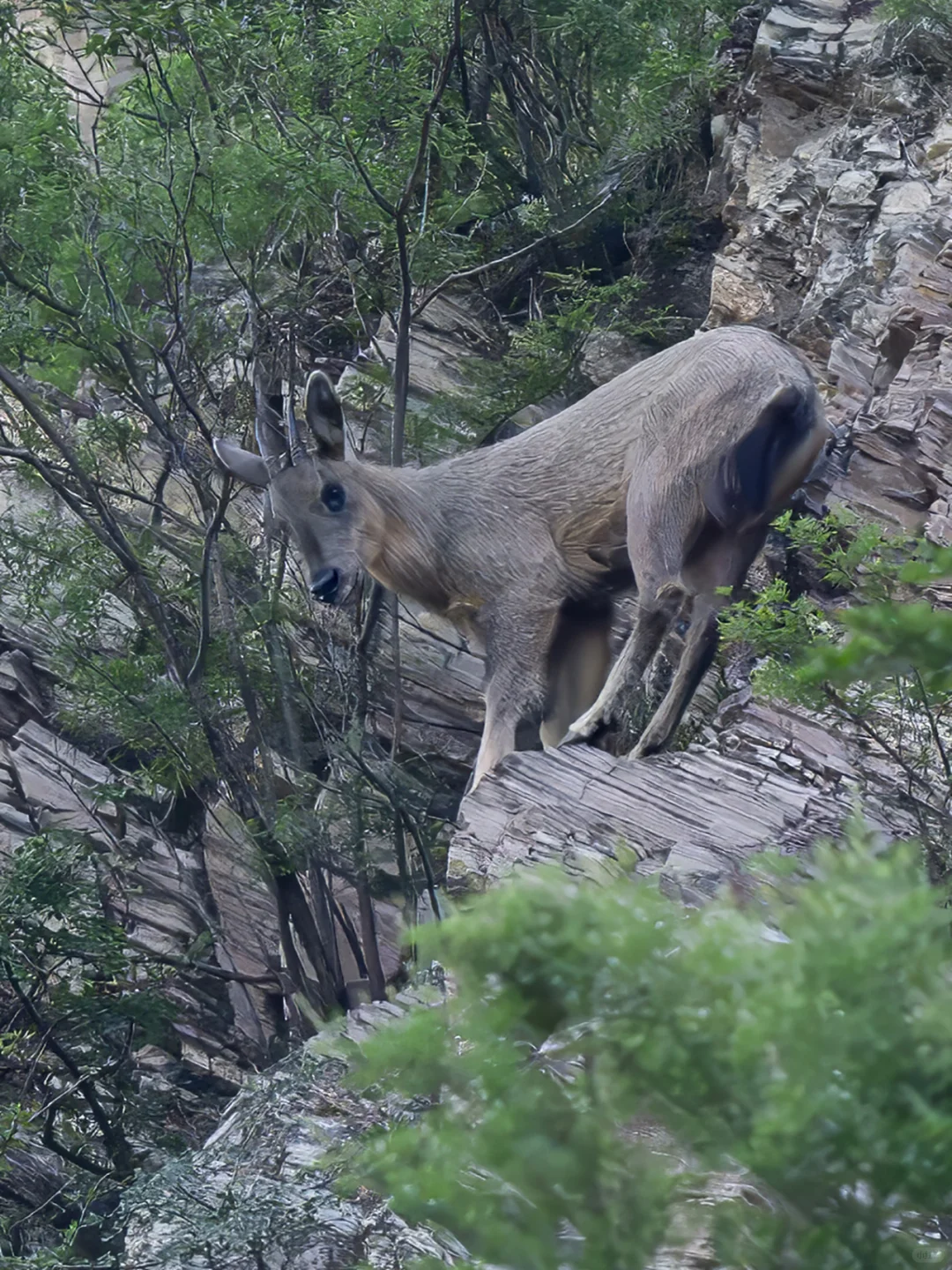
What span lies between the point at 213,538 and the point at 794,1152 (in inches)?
314

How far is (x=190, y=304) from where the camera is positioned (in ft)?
36.3

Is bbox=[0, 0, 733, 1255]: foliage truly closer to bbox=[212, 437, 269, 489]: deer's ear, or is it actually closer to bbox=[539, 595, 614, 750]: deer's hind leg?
bbox=[212, 437, 269, 489]: deer's ear

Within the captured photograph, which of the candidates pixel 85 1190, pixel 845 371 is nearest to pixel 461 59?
Result: pixel 845 371

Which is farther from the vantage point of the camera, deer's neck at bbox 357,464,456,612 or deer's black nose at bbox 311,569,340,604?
deer's neck at bbox 357,464,456,612

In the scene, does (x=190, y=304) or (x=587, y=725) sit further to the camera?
(x=190, y=304)

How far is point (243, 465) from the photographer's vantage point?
8.30 m

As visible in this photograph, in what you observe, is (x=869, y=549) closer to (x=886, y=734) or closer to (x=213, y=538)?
(x=886, y=734)

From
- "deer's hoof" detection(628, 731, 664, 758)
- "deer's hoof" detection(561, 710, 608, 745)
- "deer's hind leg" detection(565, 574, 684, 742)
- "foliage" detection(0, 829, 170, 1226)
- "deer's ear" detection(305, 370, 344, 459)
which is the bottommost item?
"foliage" detection(0, 829, 170, 1226)

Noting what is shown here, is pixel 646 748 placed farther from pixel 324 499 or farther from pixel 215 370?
pixel 215 370

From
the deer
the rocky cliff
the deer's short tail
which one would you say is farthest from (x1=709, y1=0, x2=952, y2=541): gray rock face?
the deer

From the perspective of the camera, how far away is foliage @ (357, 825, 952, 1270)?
258cm

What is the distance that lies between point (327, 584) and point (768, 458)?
2.39 meters

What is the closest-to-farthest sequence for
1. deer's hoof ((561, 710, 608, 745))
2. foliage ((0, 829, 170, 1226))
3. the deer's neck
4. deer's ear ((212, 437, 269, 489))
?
deer's hoof ((561, 710, 608, 745))
the deer's neck
deer's ear ((212, 437, 269, 489))
foliage ((0, 829, 170, 1226))

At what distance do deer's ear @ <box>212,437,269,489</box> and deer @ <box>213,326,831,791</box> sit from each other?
0.01 m
